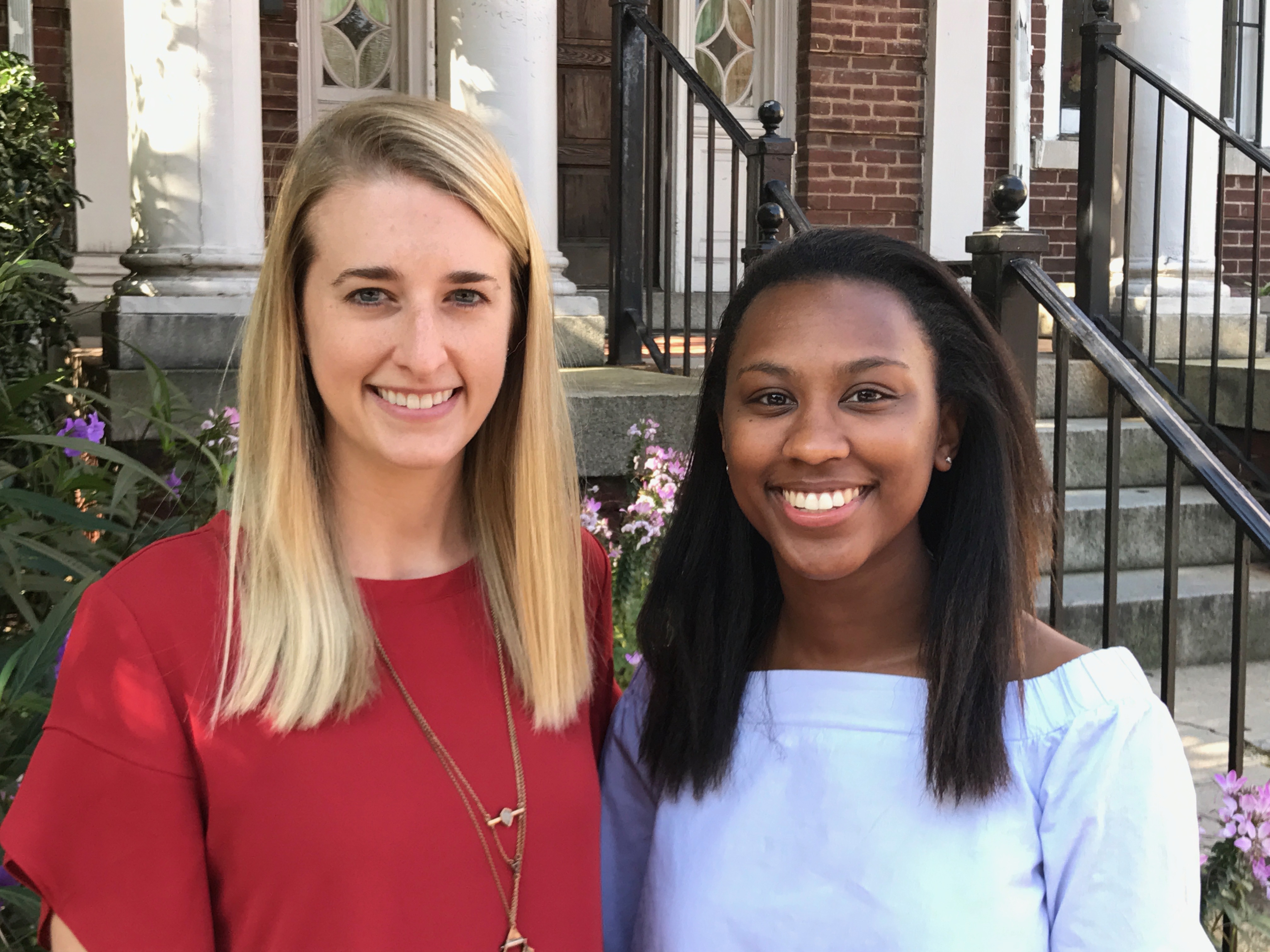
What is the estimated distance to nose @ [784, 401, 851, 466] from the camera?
1433 mm

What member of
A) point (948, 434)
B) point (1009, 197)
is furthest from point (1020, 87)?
point (948, 434)

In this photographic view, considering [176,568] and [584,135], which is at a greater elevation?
[584,135]

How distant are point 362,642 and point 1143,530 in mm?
4295

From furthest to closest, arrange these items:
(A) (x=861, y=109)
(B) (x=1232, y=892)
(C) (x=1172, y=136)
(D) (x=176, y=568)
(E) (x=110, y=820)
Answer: (A) (x=861, y=109) → (C) (x=1172, y=136) → (B) (x=1232, y=892) → (D) (x=176, y=568) → (E) (x=110, y=820)

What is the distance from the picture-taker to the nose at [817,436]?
1.43 metres

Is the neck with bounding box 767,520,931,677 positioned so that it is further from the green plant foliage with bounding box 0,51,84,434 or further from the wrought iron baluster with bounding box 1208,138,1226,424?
the wrought iron baluster with bounding box 1208,138,1226,424

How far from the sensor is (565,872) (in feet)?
4.92

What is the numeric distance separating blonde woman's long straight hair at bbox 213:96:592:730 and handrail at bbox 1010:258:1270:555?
1.80 m

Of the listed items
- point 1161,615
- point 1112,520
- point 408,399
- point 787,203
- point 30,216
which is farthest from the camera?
point 1161,615

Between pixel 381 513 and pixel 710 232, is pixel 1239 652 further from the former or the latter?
pixel 710 232

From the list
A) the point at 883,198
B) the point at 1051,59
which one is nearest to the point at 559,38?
the point at 883,198

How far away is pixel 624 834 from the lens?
5.51ft

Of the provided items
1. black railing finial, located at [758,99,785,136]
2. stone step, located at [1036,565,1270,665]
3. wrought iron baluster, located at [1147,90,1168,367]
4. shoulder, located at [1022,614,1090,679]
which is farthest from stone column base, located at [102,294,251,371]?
wrought iron baluster, located at [1147,90,1168,367]

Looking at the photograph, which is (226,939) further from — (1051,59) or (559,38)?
(1051,59)
